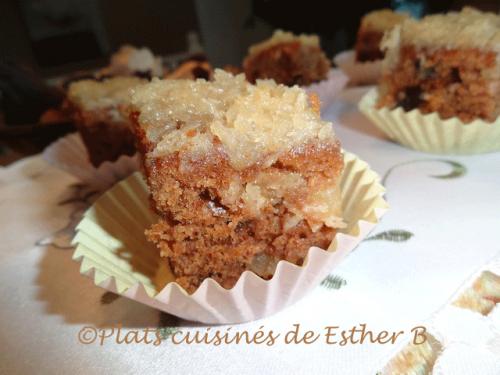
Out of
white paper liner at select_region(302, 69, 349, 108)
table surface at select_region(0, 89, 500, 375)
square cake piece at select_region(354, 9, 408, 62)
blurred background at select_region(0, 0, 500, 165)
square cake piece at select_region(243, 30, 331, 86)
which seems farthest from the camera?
blurred background at select_region(0, 0, 500, 165)

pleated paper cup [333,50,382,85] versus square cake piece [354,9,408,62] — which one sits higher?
square cake piece [354,9,408,62]

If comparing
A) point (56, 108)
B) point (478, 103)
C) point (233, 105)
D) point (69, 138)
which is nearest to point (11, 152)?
point (56, 108)

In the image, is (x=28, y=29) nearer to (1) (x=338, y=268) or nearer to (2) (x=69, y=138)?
(2) (x=69, y=138)

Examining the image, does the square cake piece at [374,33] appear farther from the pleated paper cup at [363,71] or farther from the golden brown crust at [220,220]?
the golden brown crust at [220,220]

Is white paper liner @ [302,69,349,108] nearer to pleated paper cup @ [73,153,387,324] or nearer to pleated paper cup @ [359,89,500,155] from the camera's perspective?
pleated paper cup @ [359,89,500,155]

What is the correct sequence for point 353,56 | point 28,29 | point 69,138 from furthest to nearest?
point 28,29, point 353,56, point 69,138

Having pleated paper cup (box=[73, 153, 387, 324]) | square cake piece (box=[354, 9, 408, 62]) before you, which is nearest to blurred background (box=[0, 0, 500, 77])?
square cake piece (box=[354, 9, 408, 62])
